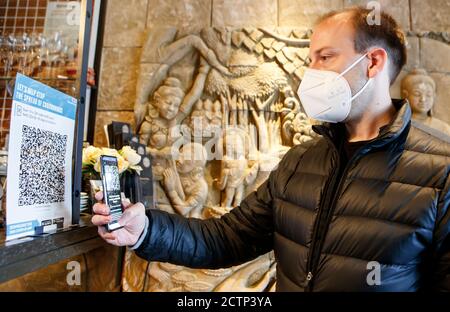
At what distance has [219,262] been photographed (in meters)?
1.03

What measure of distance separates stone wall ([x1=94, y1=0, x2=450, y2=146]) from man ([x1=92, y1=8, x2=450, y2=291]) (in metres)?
1.32

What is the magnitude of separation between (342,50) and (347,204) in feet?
1.56

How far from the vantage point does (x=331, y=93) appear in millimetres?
938

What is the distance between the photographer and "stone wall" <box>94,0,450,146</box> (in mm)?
2078

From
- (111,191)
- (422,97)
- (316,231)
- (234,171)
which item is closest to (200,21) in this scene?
(234,171)

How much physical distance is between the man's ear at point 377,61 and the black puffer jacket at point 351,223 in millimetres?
157

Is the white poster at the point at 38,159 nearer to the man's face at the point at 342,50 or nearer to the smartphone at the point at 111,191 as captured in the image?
the smartphone at the point at 111,191

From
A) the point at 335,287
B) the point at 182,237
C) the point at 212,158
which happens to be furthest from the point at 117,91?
the point at 335,287

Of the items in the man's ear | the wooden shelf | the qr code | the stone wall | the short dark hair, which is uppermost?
the stone wall

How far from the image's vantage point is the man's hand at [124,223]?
77 centimetres

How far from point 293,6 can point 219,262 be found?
1908 mm

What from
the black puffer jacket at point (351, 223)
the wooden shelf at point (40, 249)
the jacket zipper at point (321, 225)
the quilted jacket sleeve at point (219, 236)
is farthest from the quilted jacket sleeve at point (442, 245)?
the wooden shelf at point (40, 249)

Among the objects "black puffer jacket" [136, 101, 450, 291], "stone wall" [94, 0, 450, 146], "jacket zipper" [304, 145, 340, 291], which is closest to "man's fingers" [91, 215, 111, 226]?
"black puffer jacket" [136, 101, 450, 291]

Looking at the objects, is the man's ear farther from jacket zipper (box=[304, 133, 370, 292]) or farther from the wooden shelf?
the wooden shelf
